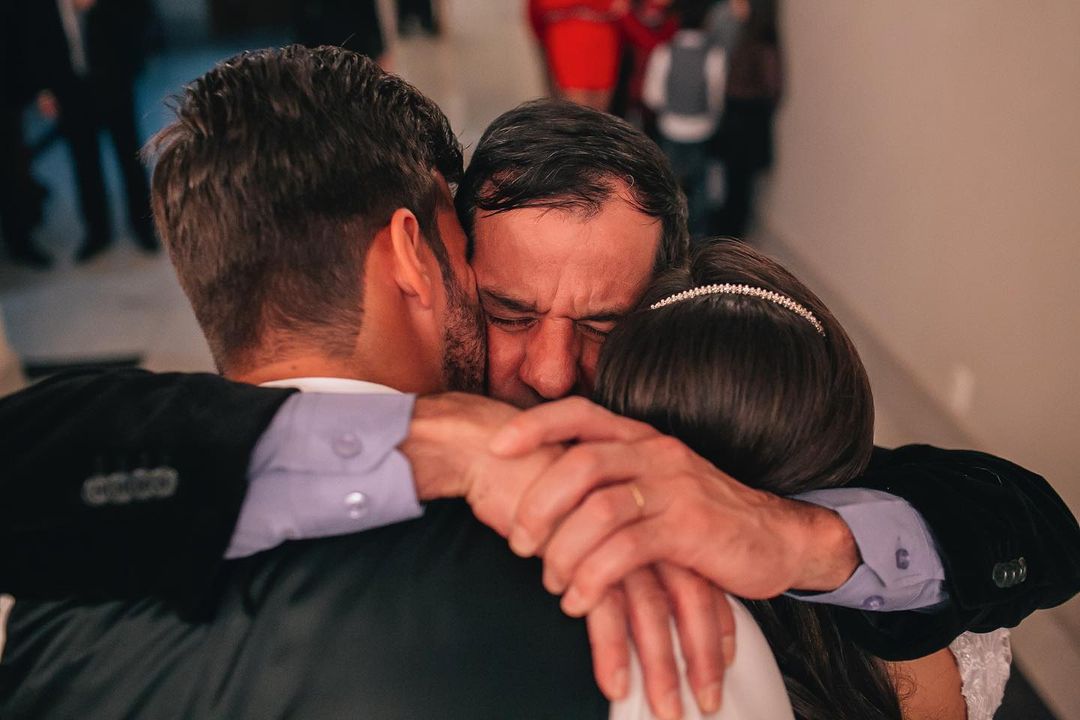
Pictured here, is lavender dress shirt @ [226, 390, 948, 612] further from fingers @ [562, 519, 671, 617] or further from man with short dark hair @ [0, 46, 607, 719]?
fingers @ [562, 519, 671, 617]

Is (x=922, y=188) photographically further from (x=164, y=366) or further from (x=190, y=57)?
(x=190, y=57)

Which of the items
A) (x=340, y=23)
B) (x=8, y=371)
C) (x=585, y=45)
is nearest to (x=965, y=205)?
(x=585, y=45)

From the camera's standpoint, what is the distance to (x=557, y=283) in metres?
1.56

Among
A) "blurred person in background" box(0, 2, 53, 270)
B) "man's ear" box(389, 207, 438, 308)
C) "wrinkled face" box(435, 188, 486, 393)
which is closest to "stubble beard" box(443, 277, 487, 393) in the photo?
"wrinkled face" box(435, 188, 486, 393)

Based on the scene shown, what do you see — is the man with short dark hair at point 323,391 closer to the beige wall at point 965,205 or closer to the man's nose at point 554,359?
the man's nose at point 554,359

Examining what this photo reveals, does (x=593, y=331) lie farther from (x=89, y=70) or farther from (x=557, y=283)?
(x=89, y=70)

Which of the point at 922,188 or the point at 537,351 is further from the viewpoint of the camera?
the point at 922,188

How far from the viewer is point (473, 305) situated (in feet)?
4.48

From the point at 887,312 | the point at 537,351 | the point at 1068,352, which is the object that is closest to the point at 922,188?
the point at 887,312

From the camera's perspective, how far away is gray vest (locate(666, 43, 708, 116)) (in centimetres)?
437

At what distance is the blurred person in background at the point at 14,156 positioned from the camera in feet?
14.5

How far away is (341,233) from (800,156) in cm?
374

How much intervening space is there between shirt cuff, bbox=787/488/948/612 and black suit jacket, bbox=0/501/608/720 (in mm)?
398

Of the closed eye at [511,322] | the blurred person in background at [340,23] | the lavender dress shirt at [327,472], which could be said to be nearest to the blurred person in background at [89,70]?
the blurred person in background at [340,23]
